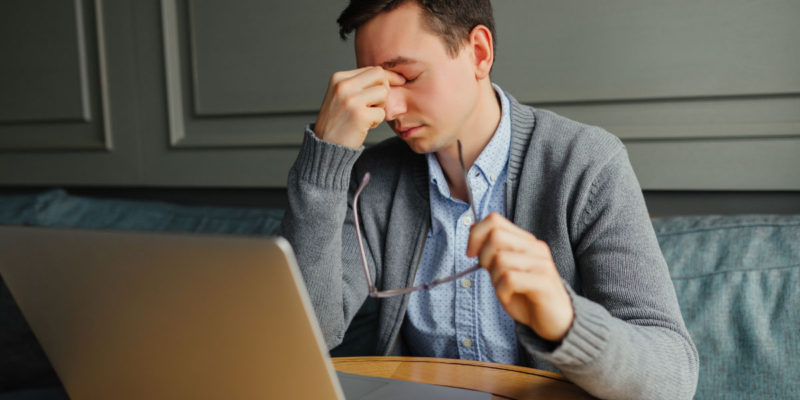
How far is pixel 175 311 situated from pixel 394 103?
0.59 meters

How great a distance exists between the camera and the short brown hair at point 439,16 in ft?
3.29

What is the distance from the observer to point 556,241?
975 millimetres

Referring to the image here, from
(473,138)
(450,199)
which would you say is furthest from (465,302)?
(473,138)

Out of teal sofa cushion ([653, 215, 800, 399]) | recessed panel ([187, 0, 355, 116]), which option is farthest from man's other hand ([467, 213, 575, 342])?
recessed panel ([187, 0, 355, 116])

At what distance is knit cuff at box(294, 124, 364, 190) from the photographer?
97 cm

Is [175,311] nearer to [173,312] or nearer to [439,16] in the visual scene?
[173,312]

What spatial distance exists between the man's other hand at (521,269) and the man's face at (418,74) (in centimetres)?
43

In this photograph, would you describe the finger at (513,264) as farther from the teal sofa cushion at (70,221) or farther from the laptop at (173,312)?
the teal sofa cushion at (70,221)

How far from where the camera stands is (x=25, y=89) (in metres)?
2.09

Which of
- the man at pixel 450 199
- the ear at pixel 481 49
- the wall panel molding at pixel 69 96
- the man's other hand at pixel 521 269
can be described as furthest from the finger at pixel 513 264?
the wall panel molding at pixel 69 96

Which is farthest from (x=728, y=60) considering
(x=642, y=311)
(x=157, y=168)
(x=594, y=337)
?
(x=157, y=168)

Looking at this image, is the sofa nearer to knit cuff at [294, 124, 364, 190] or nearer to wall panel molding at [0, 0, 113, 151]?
knit cuff at [294, 124, 364, 190]

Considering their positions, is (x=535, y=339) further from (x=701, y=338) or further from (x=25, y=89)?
(x=25, y=89)

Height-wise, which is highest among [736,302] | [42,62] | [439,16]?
[439,16]
